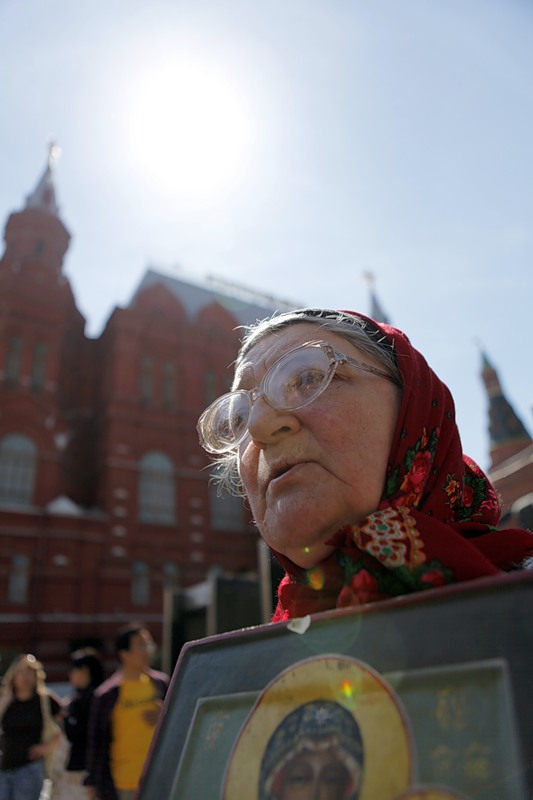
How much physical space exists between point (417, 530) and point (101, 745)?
387 centimetres

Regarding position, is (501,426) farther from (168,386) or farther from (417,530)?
(417,530)

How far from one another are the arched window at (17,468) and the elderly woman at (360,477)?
58.0 ft

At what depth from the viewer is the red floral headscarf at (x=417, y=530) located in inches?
32.2

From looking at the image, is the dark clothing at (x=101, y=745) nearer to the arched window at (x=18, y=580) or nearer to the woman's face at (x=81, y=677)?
the woman's face at (x=81, y=677)

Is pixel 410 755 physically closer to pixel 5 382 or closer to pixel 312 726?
pixel 312 726

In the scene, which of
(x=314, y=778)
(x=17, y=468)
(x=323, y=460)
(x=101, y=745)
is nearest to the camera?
(x=314, y=778)

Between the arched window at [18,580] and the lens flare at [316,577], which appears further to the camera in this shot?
the arched window at [18,580]

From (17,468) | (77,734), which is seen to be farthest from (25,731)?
(17,468)

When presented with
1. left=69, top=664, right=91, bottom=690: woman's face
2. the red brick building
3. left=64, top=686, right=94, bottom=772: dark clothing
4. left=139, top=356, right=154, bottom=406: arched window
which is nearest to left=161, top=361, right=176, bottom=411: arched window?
the red brick building

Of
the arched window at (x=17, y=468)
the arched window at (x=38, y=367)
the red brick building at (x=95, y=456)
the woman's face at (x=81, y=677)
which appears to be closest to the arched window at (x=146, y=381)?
the red brick building at (x=95, y=456)

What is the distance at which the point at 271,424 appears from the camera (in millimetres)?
1014

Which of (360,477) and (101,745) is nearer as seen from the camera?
(360,477)

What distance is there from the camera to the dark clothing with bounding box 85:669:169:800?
3727 millimetres

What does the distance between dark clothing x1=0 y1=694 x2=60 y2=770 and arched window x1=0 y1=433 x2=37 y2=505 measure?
1353 centimetres
